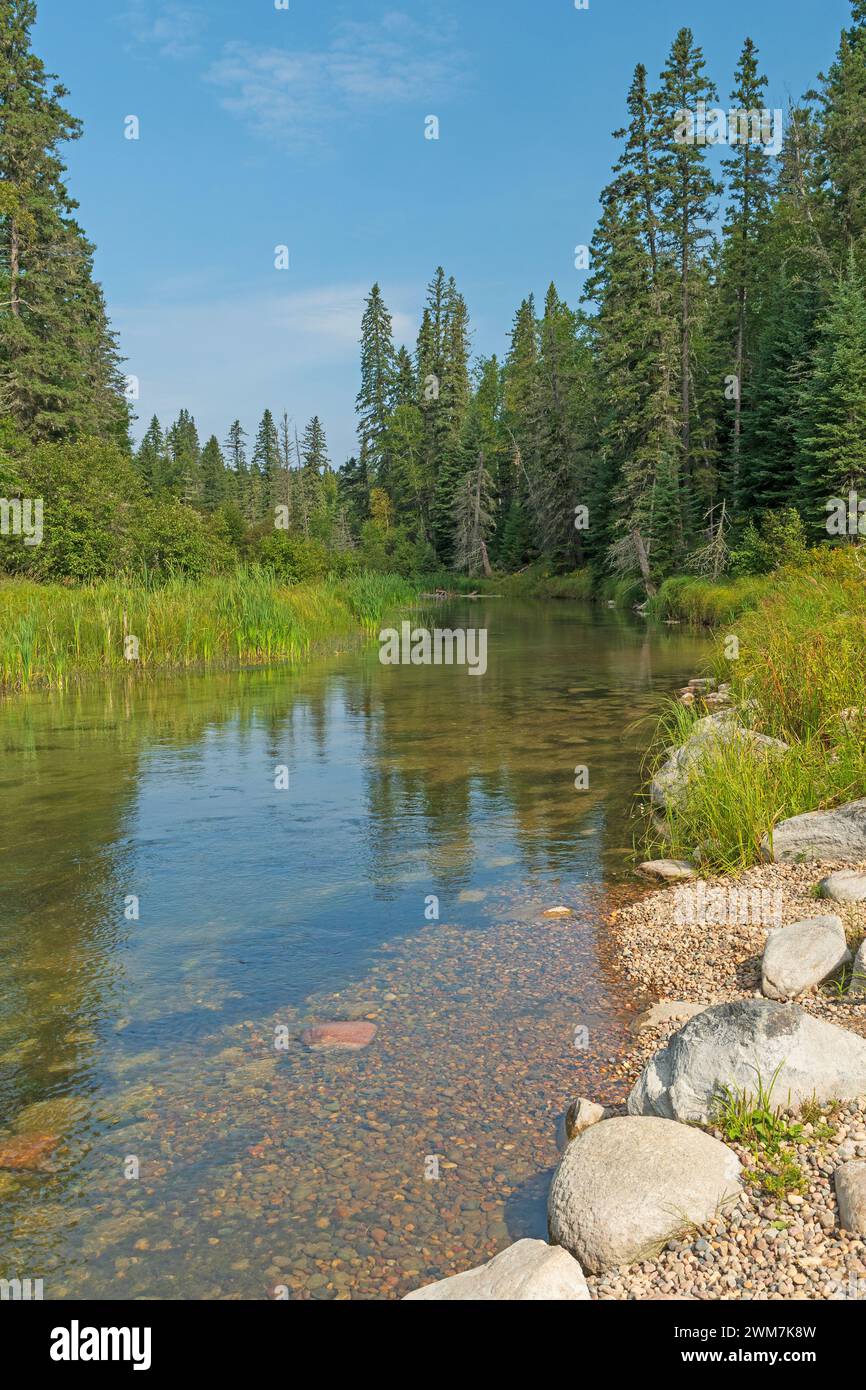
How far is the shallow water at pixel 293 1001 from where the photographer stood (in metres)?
3.94

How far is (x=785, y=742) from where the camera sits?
31.1 feet

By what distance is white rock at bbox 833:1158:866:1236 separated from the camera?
3211 millimetres

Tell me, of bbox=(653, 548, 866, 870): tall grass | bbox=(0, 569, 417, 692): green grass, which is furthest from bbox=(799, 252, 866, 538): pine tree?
bbox=(653, 548, 866, 870): tall grass

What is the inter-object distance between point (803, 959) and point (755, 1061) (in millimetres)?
1434

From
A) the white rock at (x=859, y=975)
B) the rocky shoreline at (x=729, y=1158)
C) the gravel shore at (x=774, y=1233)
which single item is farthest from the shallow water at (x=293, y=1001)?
the white rock at (x=859, y=975)

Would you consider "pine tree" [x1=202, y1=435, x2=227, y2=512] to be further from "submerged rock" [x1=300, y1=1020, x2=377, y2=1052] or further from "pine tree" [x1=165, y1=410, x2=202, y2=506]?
"submerged rock" [x1=300, y1=1020, x2=377, y2=1052]

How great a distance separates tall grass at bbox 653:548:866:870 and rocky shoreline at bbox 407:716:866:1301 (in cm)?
224

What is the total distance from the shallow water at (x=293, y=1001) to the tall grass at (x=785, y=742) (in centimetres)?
87

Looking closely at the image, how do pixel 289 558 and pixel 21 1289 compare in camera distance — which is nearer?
pixel 21 1289

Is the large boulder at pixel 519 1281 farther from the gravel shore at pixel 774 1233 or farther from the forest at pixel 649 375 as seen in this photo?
the forest at pixel 649 375

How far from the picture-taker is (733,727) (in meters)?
9.13

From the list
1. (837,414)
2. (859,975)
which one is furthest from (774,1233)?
(837,414)
